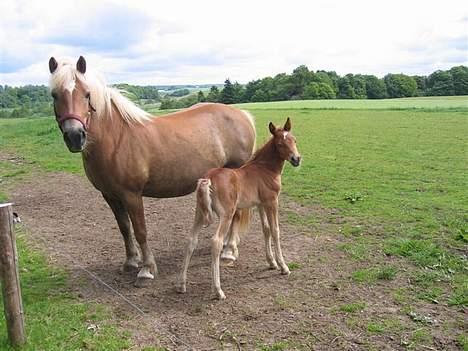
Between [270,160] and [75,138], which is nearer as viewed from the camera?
[75,138]

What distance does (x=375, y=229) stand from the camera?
7.57 metres

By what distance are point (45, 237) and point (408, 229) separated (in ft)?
18.9

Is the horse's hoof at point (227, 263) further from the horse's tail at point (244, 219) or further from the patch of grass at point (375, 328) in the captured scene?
the patch of grass at point (375, 328)

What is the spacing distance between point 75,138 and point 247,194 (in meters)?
2.04

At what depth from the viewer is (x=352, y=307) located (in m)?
4.86

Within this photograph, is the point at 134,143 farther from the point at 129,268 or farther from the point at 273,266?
the point at 273,266

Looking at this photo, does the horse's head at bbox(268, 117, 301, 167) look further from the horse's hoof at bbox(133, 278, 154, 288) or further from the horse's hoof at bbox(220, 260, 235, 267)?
the horse's hoof at bbox(133, 278, 154, 288)

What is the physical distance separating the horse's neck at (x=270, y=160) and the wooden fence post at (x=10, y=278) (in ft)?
9.77

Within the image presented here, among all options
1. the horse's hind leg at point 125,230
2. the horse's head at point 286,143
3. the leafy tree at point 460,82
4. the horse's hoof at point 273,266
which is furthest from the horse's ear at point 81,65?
the leafy tree at point 460,82

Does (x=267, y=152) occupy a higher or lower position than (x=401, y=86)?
lower

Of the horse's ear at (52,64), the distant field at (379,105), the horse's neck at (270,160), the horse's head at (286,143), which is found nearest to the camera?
the horse's ear at (52,64)

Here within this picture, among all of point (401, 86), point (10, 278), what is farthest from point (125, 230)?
point (401, 86)

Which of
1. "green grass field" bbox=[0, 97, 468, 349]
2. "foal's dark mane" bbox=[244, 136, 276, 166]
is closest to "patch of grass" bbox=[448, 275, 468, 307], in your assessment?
"green grass field" bbox=[0, 97, 468, 349]

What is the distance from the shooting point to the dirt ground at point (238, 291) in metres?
4.38
